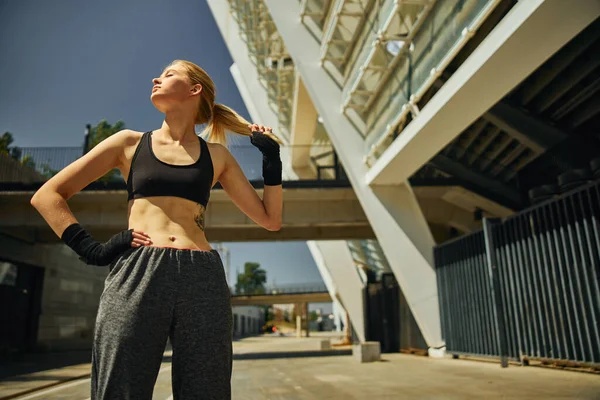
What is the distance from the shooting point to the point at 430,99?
39.3 ft

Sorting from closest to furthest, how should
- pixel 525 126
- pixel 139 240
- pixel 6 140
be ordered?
pixel 139 240, pixel 525 126, pixel 6 140

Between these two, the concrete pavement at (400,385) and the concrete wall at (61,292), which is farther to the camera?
the concrete wall at (61,292)

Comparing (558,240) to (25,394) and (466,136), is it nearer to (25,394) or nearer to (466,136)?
(466,136)

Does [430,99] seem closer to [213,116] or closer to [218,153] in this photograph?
[213,116]

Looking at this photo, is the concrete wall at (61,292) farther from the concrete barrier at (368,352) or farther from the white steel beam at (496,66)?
the white steel beam at (496,66)

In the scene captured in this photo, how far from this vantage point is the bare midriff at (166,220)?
81.4 inches

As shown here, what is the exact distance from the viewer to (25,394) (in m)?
8.20

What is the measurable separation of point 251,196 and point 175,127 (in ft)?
1.73

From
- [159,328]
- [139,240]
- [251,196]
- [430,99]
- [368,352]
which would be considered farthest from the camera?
[368,352]

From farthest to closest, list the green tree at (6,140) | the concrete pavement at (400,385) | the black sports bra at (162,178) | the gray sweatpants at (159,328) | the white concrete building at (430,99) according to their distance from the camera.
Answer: the green tree at (6,140) < the white concrete building at (430,99) < the concrete pavement at (400,385) < the black sports bra at (162,178) < the gray sweatpants at (159,328)

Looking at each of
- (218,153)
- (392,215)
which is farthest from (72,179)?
(392,215)

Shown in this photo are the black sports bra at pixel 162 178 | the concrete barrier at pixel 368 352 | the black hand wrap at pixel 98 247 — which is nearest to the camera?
the black hand wrap at pixel 98 247

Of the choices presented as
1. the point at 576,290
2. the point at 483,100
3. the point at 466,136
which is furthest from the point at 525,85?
the point at 576,290

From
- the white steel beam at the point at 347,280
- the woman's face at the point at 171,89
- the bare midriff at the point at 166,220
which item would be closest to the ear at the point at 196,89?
the woman's face at the point at 171,89
